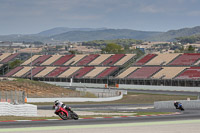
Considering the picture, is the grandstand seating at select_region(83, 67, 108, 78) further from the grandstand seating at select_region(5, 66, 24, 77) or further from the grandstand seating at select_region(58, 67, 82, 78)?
the grandstand seating at select_region(5, 66, 24, 77)

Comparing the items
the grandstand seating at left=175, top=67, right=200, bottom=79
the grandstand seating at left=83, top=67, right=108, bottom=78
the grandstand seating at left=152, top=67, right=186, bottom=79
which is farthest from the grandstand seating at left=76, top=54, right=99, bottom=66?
the grandstand seating at left=175, top=67, right=200, bottom=79

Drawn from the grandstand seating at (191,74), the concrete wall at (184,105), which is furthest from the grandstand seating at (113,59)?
the concrete wall at (184,105)

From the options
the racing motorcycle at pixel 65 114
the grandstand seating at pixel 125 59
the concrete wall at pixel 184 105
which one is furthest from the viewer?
the grandstand seating at pixel 125 59

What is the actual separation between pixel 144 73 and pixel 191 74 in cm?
1365

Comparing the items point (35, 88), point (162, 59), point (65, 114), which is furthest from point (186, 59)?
point (65, 114)

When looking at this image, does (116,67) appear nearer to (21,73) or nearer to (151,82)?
(151,82)

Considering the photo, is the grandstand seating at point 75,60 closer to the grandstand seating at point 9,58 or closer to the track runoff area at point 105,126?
the grandstand seating at point 9,58

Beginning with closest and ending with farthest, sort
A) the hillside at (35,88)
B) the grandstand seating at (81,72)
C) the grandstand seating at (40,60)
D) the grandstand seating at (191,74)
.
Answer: the hillside at (35,88)
the grandstand seating at (191,74)
the grandstand seating at (81,72)
the grandstand seating at (40,60)

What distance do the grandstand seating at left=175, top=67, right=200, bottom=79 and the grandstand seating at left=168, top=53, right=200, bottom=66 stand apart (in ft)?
18.3

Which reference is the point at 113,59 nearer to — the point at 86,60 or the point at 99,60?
the point at 99,60

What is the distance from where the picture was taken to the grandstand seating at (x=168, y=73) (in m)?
100

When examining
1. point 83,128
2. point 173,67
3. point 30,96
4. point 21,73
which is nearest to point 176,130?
point 83,128

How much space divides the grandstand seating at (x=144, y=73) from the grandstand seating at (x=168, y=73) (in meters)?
1.80

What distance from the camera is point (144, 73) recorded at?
107m
